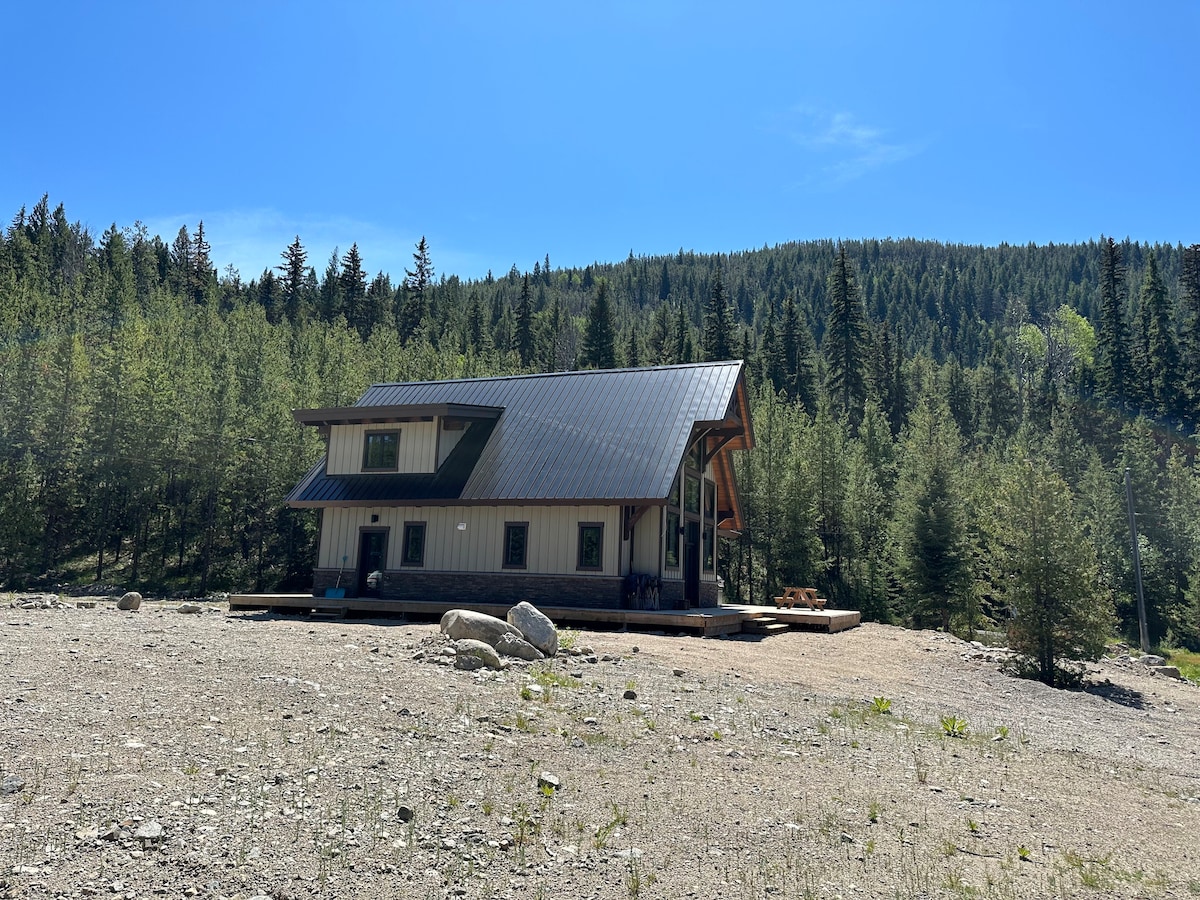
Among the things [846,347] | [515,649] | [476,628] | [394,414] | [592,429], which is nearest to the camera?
[515,649]

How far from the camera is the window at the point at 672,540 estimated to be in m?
23.3

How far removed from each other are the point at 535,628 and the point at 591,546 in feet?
26.0

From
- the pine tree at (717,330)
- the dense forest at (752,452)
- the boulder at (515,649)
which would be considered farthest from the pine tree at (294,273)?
the boulder at (515,649)

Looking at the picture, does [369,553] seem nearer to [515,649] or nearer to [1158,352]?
[515,649]

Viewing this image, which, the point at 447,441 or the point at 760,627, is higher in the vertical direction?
the point at 447,441

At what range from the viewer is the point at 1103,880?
20.9 ft

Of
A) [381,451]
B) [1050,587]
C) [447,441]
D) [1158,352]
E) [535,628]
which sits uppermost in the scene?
[1158,352]

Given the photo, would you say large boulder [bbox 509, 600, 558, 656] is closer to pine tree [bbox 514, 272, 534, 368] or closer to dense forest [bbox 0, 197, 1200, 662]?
dense forest [bbox 0, 197, 1200, 662]

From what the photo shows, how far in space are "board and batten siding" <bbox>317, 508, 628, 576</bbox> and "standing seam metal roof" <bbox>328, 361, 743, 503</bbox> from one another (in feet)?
2.37

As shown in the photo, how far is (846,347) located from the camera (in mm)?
65812

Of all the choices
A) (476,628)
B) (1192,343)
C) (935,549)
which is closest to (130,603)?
(476,628)

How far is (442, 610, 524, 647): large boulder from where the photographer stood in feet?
44.8

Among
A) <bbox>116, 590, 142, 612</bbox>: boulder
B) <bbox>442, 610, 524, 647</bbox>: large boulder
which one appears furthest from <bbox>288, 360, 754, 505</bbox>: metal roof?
<bbox>442, 610, 524, 647</bbox>: large boulder

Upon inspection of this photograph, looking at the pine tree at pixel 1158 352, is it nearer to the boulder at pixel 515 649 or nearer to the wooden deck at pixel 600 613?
the wooden deck at pixel 600 613
